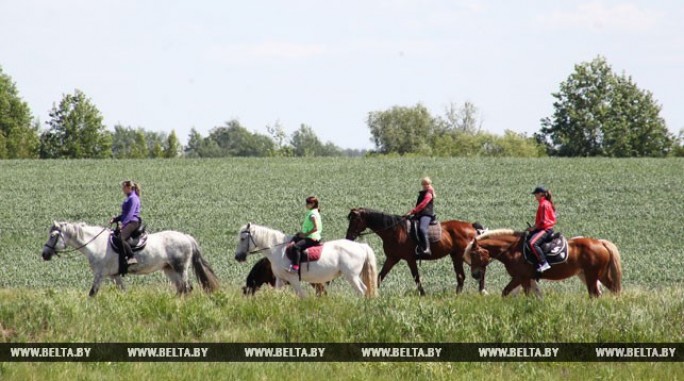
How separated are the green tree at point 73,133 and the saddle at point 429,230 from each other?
75.5 metres

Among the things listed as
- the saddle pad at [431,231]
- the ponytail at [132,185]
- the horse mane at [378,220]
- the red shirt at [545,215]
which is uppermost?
the ponytail at [132,185]

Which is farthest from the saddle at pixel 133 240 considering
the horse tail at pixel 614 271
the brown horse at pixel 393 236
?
the horse tail at pixel 614 271

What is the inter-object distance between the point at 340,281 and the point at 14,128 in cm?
7288

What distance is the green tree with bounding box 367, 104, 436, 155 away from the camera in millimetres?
115688

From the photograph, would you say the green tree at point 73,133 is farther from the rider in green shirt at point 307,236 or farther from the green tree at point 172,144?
the rider in green shirt at point 307,236

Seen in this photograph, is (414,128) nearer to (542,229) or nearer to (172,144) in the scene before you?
(172,144)

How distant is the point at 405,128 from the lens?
117 m

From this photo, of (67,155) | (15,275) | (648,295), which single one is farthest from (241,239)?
(67,155)

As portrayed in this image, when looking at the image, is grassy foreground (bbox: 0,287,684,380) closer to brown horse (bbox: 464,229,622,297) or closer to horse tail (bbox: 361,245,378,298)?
brown horse (bbox: 464,229,622,297)

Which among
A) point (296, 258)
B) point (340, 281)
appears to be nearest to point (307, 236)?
point (296, 258)

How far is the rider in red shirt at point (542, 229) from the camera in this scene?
17.4 metres

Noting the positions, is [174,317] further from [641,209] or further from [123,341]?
[641,209]

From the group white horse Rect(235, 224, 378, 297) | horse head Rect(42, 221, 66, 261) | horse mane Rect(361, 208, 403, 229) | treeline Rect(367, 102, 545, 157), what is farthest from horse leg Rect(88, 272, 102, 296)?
treeline Rect(367, 102, 545, 157)

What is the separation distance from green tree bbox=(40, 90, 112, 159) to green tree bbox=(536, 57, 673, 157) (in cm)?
4002
